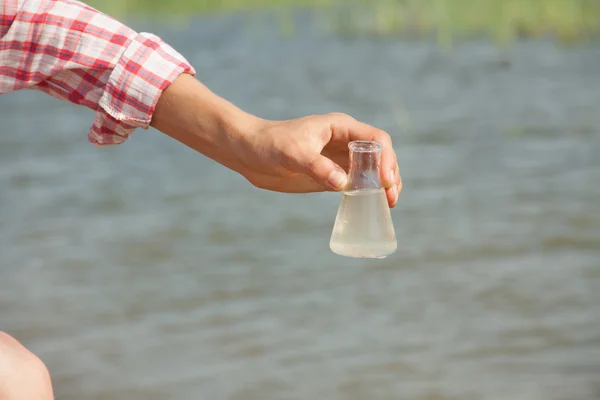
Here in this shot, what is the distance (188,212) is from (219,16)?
7.10m

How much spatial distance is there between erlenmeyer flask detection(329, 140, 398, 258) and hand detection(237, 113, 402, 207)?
21 mm

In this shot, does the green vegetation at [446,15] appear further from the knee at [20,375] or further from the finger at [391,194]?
the knee at [20,375]

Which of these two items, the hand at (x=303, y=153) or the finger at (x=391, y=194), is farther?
the finger at (x=391, y=194)

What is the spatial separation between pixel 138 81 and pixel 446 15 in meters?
9.73

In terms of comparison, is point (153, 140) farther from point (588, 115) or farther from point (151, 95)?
point (151, 95)

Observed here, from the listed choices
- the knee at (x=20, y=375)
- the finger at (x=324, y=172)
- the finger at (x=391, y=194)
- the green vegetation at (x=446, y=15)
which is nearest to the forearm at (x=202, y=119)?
the finger at (x=324, y=172)

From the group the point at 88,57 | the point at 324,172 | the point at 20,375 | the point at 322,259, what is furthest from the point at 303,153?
the point at 322,259

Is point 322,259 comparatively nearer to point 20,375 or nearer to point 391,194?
point 391,194

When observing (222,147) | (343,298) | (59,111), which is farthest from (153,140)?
(222,147)

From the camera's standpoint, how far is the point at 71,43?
147 centimetres

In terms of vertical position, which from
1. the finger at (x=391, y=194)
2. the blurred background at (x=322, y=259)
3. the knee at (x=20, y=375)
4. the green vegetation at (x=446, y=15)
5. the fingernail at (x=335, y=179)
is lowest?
the green vegetation at (x=446, y=15)

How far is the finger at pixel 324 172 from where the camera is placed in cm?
143

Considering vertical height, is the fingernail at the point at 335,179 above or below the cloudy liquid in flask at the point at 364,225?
above

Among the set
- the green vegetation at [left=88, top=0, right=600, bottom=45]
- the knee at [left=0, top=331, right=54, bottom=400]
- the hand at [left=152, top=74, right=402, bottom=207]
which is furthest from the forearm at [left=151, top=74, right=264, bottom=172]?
the green vegetation at [left=88, top=0, right=600, bottom=45]
